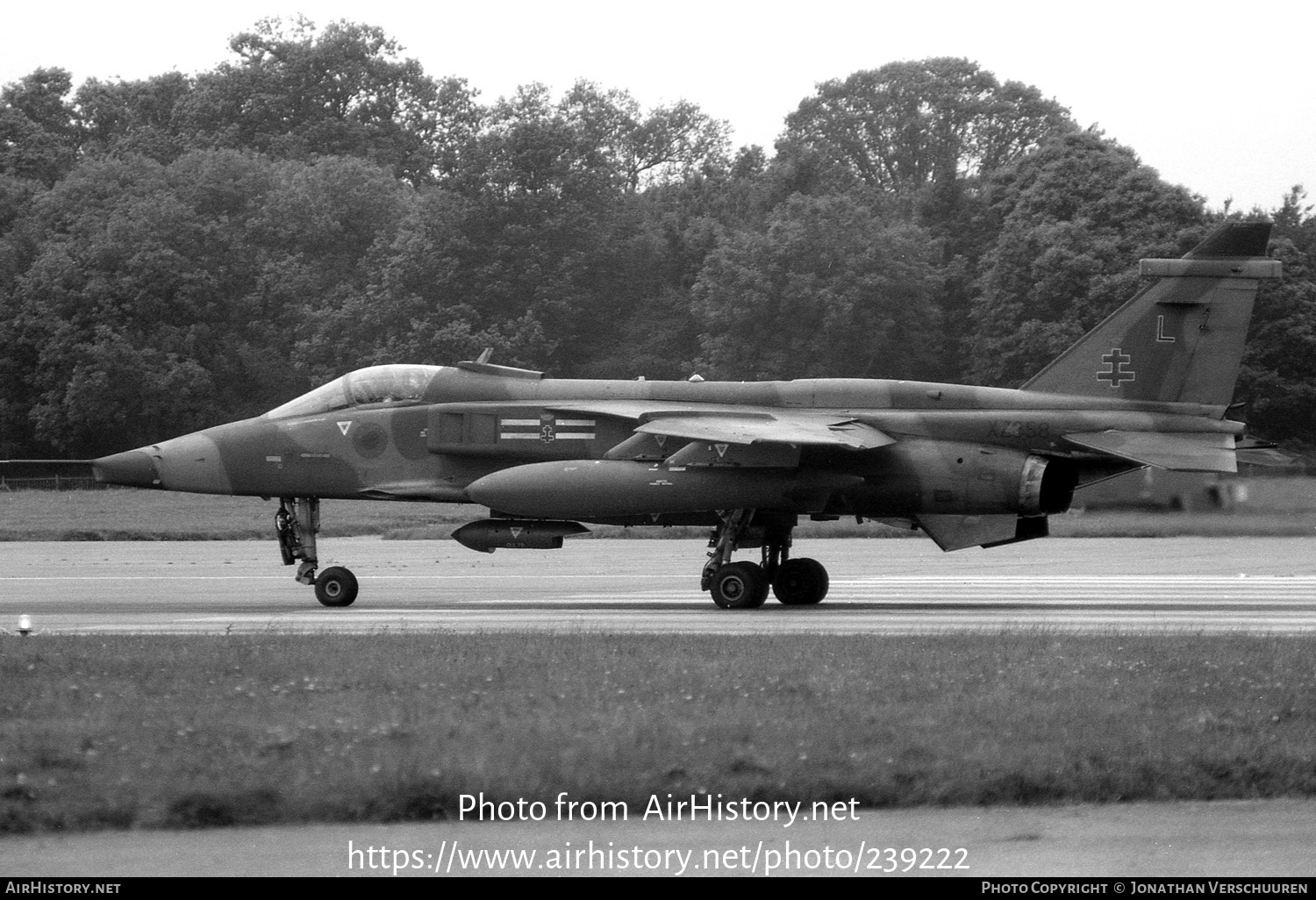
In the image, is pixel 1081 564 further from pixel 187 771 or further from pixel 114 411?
pixel 114 411

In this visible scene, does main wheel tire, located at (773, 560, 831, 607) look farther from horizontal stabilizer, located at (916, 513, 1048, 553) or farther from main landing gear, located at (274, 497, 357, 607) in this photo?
main landing gear, located at (274, 497, 357, 607)

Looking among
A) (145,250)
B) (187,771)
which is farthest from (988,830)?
(145,250)

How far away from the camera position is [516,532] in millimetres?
18953

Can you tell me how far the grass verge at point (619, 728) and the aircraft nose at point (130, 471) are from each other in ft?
23.6

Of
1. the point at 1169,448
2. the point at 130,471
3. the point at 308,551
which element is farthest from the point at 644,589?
the point at 1169,448

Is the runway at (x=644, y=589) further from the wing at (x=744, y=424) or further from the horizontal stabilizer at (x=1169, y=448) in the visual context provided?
the wing at (x=744, y=424)

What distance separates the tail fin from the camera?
18.7 m

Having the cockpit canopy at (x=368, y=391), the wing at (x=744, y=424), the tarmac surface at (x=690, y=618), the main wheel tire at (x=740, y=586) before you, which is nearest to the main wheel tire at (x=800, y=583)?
the tarmac surface at (x=690, y=618)

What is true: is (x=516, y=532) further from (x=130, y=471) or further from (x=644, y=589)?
(x=130, y=471)

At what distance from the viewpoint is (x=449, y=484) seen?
1998cm

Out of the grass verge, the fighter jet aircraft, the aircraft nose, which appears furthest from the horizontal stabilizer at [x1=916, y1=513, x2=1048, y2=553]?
the aircraft nose

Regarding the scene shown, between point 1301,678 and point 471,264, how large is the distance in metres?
54.6

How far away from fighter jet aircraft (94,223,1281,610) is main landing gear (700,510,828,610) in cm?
2

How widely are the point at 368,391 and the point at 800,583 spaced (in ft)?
19.3
